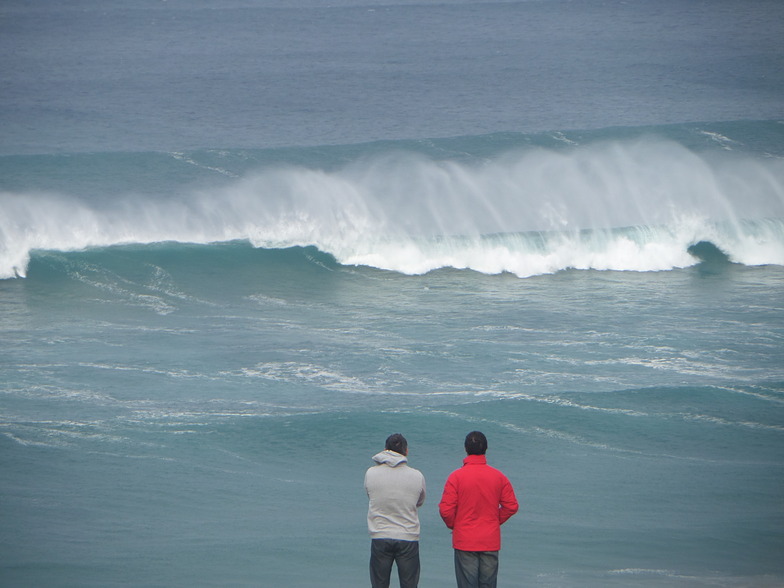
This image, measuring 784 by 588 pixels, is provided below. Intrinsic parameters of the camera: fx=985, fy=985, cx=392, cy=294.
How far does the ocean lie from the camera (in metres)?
7.45

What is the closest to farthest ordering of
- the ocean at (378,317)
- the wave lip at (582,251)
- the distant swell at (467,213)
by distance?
the ocean at (378,317)
the wave lip at (582,251)
the distant swell at (467,213)

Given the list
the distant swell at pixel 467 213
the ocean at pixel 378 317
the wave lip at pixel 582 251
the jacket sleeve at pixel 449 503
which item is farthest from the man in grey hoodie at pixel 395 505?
the distant swell at pixel 467 213

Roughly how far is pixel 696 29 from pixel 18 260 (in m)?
41.5

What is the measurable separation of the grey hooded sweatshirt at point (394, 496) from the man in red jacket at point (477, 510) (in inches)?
6.1

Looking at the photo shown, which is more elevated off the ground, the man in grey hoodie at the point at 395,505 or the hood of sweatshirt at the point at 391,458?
the hood of sweatshirt at the point at 391,458

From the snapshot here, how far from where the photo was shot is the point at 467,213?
21641 millimetres

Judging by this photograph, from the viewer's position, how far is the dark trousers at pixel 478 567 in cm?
486

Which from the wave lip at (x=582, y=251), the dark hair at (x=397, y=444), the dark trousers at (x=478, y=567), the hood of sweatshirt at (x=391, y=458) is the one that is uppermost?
the wave lip at (x=582, y=251)

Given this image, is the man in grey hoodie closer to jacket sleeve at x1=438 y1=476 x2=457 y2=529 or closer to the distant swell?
jacket sleeve at x1=438 y1=476 x2=457 y2=529

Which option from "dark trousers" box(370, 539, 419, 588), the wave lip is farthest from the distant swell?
"dark trousers" box(370, 539, 419, 588)

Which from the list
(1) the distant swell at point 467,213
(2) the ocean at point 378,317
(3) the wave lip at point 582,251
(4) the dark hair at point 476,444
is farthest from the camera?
(1) the distant swell at point 467,213

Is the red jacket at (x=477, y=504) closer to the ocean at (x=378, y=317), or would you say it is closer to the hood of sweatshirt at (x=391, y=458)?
the hood of sweatshirt at (x=391, y=458)

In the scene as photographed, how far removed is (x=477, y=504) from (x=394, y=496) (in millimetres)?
407

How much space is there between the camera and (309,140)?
3045 cm
